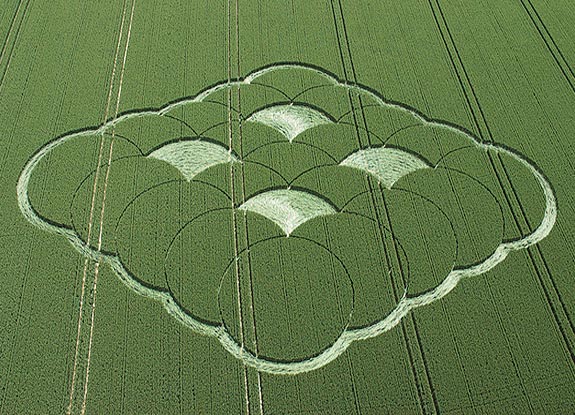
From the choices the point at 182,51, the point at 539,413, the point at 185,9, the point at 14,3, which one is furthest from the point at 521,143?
the point at 14,3

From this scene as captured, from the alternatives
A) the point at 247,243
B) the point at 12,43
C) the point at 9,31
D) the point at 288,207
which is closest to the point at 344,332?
the point at 247,243

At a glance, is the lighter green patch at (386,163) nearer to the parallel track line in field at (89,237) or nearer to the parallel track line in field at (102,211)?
the parallel track line in field at (102,211)

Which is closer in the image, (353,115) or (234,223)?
(234,223)

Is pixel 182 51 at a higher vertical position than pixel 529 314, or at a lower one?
Answer: higher

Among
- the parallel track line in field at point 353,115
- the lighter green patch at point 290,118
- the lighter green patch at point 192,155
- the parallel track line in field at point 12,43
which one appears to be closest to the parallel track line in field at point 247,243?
the lighter green patch at point 192,155

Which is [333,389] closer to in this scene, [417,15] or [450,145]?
[450,145]

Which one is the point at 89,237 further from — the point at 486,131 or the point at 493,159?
the point at 486,131
